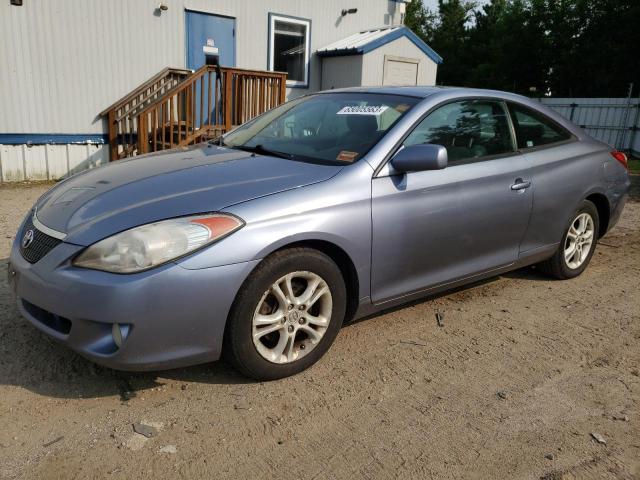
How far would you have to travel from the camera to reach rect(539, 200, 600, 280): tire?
4.63 meters

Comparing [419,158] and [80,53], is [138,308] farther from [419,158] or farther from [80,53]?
[80,53]

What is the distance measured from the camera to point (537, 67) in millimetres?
28156

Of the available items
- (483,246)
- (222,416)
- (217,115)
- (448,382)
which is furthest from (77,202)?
(217,115)

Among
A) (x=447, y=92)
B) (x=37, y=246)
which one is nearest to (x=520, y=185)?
(x=447, y=92)

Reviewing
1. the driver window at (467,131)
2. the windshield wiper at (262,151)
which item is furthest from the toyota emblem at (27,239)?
the driver window at (467,131)

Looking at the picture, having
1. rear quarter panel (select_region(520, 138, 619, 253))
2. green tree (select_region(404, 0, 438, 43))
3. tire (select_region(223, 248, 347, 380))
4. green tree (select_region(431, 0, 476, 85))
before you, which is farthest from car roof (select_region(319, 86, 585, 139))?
green tree (select_region(404, 0, 438, 43))

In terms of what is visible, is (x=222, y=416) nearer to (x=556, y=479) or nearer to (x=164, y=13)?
(x=556, y=479)

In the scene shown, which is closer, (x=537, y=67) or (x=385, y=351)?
(x=385, y=351)

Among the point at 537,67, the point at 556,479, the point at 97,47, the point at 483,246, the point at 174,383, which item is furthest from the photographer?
the point at 537,67

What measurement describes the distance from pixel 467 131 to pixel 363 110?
0.74 meters

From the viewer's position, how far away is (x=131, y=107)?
9.55 meters

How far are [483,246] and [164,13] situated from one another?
7.87 m

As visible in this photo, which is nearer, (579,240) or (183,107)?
(579,240)

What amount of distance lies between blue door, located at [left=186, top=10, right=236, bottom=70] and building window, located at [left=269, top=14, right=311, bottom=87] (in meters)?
0.89
